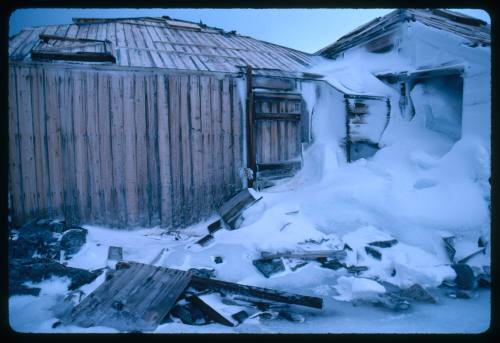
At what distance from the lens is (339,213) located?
5.81 meters

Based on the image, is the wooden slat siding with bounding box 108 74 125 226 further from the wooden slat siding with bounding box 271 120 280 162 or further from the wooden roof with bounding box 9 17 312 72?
the wooden slat siding with bounding box 271 120 280 162

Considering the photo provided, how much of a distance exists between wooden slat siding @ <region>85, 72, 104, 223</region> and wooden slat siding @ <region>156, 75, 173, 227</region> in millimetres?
1106

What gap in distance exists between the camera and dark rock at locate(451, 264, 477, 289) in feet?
14.0

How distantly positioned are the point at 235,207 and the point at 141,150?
7.08 ft

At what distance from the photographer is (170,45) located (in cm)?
835

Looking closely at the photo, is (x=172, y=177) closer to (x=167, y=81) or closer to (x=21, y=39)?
(x=167, y=81)

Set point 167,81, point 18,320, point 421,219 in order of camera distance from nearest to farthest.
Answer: point 18,320 < point 421,219 < point 167,81

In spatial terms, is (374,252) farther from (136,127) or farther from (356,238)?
(136,127)

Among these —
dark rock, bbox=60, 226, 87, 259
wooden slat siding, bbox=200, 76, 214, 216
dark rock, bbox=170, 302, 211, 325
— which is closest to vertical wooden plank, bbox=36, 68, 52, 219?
dark rock, bbox=60, 226, 87, 259

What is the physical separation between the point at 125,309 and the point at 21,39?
654 cm

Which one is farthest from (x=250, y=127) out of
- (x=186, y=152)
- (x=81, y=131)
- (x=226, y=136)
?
(x=81, y=131)

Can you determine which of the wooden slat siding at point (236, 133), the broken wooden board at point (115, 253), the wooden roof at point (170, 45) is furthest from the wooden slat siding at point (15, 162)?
the wooden slat siding at point (236, 133)

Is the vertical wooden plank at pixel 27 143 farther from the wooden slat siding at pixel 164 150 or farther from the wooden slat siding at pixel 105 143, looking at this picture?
the wooden slat siding at pixel 164 150
